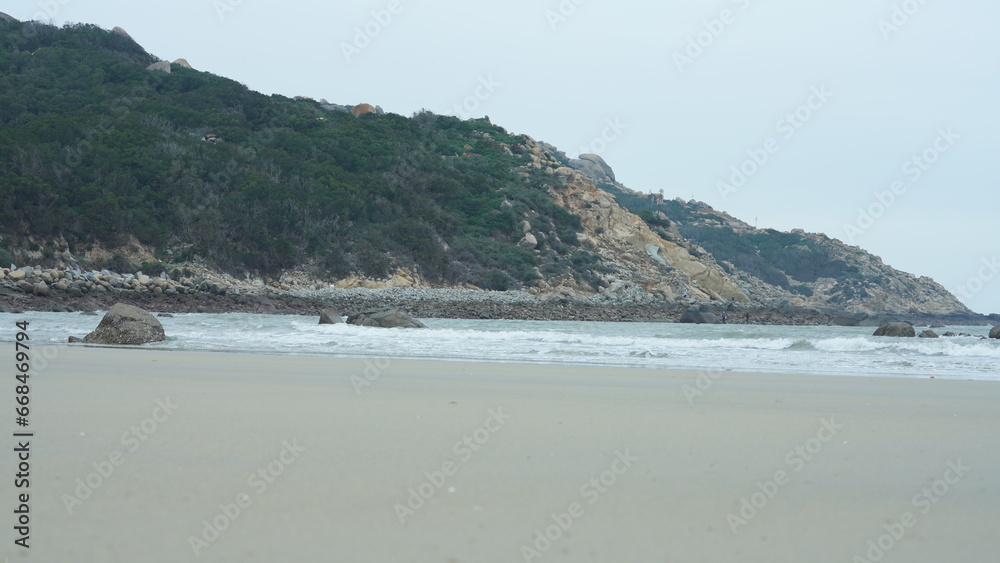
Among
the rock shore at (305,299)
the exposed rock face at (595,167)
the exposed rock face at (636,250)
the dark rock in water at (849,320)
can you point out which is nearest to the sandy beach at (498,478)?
the rock shore at (305,299)

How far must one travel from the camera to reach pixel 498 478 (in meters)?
2.97

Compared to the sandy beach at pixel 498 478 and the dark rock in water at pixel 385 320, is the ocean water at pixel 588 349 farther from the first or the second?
the sandy beach at pixel 498 478

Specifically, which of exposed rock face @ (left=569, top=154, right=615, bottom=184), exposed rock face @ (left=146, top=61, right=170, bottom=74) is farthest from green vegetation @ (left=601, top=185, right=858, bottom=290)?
exposed rock face @ (left=146, top=61, right=170, bottom=74)

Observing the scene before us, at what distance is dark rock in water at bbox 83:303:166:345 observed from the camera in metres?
11.6

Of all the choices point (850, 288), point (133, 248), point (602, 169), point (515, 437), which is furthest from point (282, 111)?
point (602, 169)

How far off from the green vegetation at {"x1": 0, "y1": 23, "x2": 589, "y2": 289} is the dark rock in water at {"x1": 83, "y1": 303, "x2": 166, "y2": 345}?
23.6 m

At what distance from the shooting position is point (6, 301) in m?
23.1

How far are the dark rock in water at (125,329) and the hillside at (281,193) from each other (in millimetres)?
21667

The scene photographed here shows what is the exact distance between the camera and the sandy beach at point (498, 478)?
2244 millimetres

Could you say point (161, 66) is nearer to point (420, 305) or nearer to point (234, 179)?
point (234, 179)

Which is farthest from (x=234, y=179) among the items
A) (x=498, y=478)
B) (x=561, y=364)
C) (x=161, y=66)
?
(x=498, y=478)

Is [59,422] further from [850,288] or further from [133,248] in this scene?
[850,288]

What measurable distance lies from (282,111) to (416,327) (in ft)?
141

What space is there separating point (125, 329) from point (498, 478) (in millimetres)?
10808
